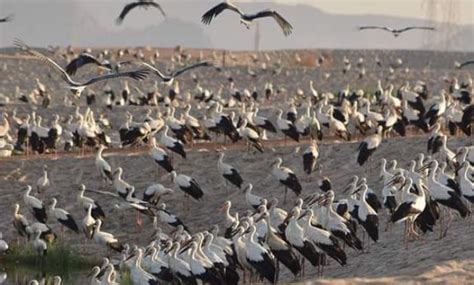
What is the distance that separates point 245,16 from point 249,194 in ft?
9.70

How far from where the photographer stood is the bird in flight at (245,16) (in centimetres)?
1775

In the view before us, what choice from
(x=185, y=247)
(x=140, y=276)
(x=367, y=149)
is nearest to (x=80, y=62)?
(x=185, y=247)

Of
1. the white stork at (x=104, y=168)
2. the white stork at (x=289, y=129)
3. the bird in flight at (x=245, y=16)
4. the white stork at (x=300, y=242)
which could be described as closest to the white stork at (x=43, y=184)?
Result: the white stork at (x=104, y=168)

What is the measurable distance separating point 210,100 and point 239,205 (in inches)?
751

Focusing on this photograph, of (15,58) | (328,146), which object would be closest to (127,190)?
(328,146)

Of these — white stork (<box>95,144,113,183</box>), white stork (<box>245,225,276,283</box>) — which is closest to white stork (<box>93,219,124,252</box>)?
white stork (<box>245,225,276,283</box>)

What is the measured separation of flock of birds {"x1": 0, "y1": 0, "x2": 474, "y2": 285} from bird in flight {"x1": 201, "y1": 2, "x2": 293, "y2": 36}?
4 cm

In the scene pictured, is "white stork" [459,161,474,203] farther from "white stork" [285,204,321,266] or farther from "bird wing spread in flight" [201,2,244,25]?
"bird wing spread in flight" [201,2,244,25]

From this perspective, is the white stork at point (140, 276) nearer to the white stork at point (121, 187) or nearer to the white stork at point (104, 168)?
the white stork at point (121, 187)

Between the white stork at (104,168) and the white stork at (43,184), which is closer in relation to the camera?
the white stork at (43,184)

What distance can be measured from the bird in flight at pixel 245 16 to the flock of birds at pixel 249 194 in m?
0.04

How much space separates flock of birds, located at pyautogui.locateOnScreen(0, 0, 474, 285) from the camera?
47.1 feet

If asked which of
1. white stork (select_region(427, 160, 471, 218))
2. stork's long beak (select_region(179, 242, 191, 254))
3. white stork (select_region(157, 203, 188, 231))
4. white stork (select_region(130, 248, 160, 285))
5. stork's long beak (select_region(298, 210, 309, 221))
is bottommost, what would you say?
white stork (select_region(157, 203, 188, 231))

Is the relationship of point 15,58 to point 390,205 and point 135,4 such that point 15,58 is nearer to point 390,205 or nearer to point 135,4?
point 135,4
